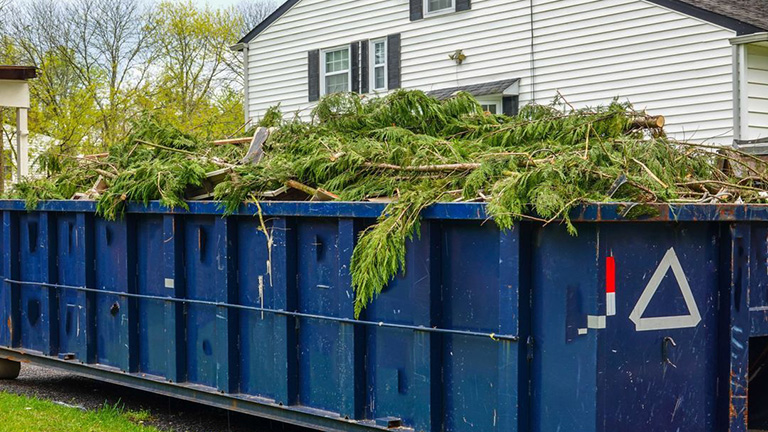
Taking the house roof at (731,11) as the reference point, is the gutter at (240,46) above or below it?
above

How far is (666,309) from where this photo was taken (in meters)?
5.41

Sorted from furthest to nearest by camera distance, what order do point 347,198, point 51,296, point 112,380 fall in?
1. point 51,296
2. point 112,380
3. point 347,198

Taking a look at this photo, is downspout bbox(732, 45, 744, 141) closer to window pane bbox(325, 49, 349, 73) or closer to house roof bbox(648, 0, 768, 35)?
house roof bbox(648, 0, 768, 35)

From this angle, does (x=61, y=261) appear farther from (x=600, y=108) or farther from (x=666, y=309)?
(x=666, y=309)

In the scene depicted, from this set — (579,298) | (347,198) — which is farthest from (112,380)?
(579,298)

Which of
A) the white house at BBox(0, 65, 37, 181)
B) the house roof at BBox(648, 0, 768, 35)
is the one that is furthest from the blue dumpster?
the house roof at BBox(648, 0, 768, 35)

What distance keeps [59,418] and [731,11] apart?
11.4 metres

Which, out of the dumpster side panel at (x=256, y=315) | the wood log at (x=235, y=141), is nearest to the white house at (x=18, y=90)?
the wood log at (x=235, y=141)

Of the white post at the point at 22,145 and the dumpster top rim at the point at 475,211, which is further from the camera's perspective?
the white post at the point at 22,145

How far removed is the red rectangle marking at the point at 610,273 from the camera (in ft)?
16.8

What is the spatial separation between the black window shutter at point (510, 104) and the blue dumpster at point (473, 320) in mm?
11000

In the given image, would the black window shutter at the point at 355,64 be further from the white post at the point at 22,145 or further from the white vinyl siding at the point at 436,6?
the white post at the point at 22,145

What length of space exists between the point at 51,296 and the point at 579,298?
5.47 meters

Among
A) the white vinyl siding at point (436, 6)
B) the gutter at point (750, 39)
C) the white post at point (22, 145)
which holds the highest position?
the white vinyl siding at point (436, 6)
